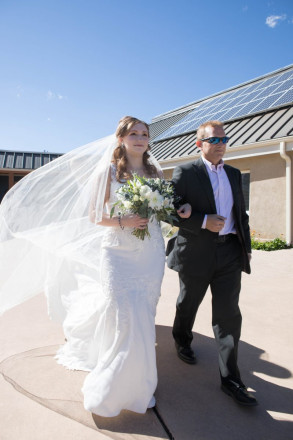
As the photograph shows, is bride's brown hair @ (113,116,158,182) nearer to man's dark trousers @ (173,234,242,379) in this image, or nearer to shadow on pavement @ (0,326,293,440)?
man's dark trousers @ (173,234,242,379)

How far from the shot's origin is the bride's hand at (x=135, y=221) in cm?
283

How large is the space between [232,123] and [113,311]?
501 inches

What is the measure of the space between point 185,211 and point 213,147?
0.69 metres

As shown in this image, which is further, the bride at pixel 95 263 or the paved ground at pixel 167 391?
the bride at pixel 95 263

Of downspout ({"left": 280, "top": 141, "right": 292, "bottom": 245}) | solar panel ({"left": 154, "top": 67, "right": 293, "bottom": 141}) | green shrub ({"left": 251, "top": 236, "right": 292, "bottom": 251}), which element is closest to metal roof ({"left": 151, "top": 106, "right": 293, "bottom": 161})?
solar panel ({"left": 154, "top": 67, "right": 293, "bottom": 141})

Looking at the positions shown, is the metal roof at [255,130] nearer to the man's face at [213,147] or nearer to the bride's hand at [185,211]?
the man's face at [213,147]

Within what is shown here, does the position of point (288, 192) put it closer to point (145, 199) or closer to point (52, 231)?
point (52, 231)

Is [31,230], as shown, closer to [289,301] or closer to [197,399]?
[197,399]

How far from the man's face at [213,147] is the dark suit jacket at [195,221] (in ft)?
0.33

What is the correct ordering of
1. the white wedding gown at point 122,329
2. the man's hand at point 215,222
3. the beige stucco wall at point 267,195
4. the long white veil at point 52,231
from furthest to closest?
the beige stucco wall at point 267,195 → the long white veil at point 52,231 → the man's hand at point 215,222 → the white wedding gown at point 122,329

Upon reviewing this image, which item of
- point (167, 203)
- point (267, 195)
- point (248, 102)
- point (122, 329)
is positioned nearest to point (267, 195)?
point (267, 195)

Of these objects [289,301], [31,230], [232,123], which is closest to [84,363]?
[31,230]

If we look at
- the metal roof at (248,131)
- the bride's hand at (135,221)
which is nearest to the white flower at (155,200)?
the bride's hand at (135,221)

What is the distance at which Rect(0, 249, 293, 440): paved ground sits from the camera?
2.41 meters
